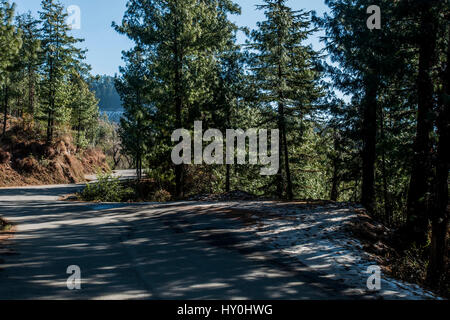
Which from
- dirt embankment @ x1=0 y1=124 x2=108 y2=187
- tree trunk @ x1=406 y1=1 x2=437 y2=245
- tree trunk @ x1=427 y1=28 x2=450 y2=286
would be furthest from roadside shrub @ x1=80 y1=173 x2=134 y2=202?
tree trunk @ x1=427 y1=28 x2=450 y2=286

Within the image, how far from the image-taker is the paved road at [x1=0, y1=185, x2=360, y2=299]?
171 inches

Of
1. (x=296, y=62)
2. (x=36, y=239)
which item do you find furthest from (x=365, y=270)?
(x=296, y=62)

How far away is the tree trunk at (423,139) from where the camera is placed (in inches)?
295

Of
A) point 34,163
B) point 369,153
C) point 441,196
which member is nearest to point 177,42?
point 369,153

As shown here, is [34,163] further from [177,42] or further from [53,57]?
[177,42]

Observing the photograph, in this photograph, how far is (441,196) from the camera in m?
5.71

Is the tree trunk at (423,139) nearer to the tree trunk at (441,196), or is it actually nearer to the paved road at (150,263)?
the tree trunk at (441,196)

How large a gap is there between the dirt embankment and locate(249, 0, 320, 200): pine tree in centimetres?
2179

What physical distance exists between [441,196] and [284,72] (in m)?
13.2

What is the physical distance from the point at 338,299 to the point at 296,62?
16.0 meters

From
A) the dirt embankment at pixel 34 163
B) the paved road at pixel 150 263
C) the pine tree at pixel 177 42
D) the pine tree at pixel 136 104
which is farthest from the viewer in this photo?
the dirt embankment at pixel 34 163

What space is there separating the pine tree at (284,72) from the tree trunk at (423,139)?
9002 mm

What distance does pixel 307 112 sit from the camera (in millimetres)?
18406

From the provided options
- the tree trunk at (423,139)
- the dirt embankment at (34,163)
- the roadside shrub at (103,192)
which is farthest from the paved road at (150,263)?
the dirt embankment at (34,163)
